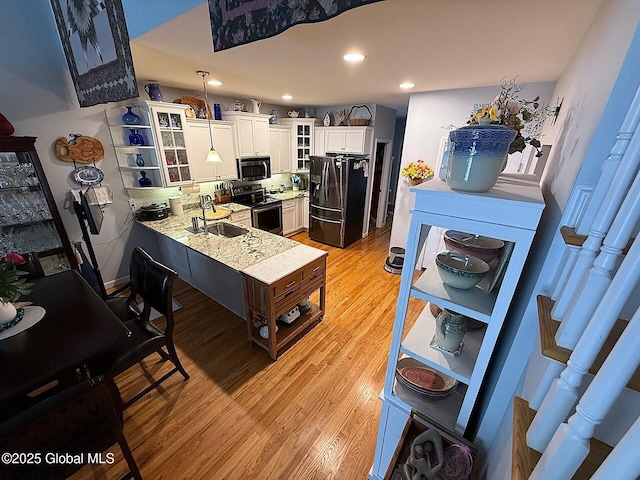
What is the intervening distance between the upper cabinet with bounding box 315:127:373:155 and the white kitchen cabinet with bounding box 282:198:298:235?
1.16m

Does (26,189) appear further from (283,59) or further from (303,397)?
(303,397)

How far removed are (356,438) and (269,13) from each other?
2.37 metres

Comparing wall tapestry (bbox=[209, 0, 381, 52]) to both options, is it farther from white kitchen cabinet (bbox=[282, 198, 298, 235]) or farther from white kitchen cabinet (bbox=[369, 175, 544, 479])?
white kitchen cabinet (bbox=[282, 198, 298, 235])

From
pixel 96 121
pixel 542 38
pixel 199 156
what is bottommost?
pixel 199 156

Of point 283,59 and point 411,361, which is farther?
point 283,59

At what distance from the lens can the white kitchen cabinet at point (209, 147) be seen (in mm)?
3352

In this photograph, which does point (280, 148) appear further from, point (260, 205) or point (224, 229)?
point (224, 229)

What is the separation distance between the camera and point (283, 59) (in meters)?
1.93

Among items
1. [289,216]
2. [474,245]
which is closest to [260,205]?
[289,216]

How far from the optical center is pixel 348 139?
4.44m

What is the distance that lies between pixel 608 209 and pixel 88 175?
13.0 feet

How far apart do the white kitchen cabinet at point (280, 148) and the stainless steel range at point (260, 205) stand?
55 centimetres

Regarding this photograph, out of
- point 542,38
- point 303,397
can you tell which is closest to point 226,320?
point 303,397

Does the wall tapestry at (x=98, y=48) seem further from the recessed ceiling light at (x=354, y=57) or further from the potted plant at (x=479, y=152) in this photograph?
the potted plant at (x=479, y=152)
